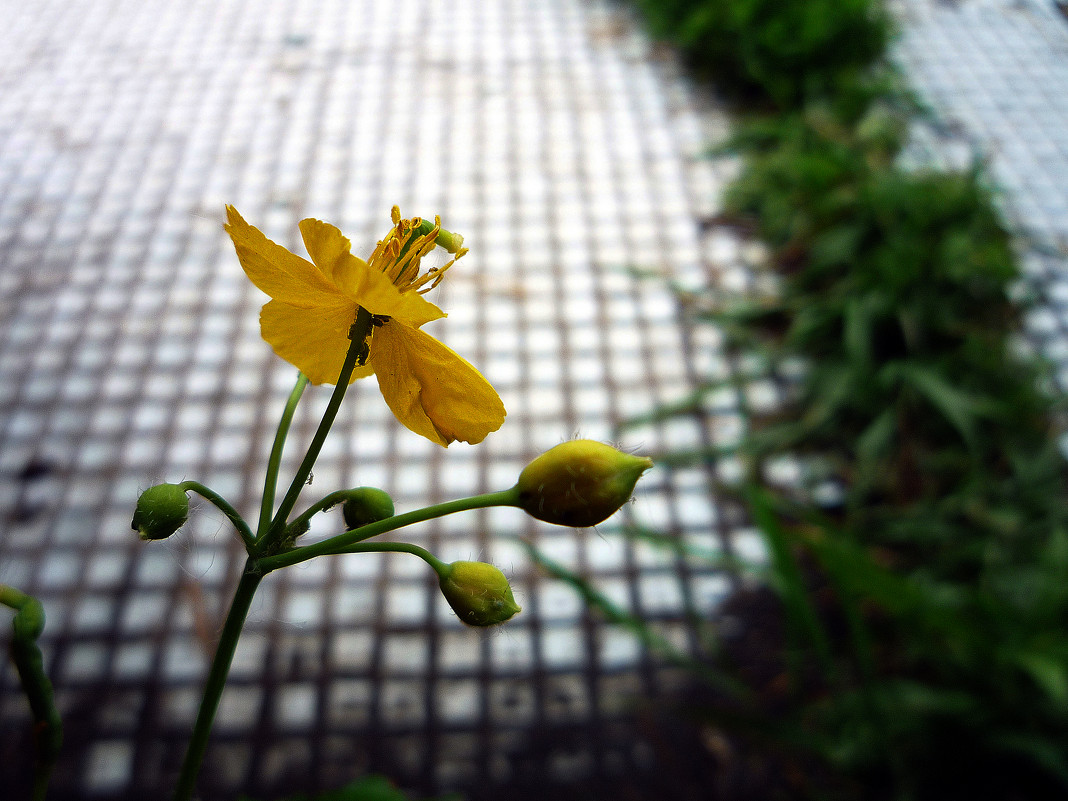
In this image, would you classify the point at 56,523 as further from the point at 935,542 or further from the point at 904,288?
the point at 904,288

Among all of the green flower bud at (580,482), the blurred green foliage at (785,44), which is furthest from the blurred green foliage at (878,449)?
the green flower bud at (580,482)

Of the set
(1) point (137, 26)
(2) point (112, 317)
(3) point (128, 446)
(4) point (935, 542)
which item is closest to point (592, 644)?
(4) point (935, 542)

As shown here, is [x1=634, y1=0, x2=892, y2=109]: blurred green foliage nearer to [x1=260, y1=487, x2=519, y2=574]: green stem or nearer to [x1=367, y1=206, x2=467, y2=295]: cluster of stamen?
[x1=367, y1=206, x2=467, y2=295]: cluster of stamen

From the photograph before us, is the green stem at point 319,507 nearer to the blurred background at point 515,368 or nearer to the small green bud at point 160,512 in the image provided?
the small green bud at point 160,512

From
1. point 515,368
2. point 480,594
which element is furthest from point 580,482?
point 515,368

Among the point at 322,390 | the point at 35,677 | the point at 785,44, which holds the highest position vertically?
the point at 35,677

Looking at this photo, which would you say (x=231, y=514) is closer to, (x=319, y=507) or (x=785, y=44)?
(x=319, y=507)

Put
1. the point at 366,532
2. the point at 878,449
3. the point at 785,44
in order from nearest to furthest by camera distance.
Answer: the point at 366,532, the point at 878,449, the point at 785,44
